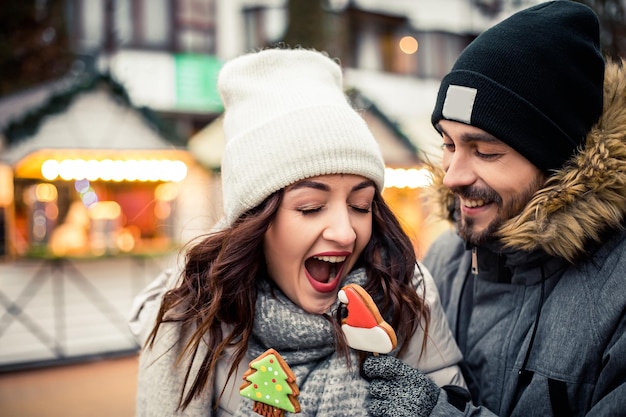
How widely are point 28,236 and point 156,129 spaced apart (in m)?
2.42

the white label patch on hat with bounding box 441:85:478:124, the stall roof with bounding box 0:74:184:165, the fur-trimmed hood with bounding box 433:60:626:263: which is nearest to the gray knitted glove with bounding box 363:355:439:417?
the fur-trimmed hood with bounding box 433:60:626:263

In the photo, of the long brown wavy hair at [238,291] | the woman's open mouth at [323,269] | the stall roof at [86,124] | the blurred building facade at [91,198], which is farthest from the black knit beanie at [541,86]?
the stall roof at [86,124]

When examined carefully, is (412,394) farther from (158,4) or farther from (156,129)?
(158,4)

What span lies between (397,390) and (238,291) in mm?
700

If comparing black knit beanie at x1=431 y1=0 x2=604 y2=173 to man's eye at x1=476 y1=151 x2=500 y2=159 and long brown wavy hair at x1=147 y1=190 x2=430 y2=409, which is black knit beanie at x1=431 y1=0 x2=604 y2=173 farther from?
long brown wavy hair at x1=147 y1=190 x2=430 y2=409

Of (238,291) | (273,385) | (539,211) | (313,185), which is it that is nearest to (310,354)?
(273,385)

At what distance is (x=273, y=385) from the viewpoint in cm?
184

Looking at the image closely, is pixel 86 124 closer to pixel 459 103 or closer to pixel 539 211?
pixel 459 103

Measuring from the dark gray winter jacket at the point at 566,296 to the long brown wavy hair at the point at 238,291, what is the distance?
1.07 feet

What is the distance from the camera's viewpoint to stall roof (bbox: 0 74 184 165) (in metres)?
6.98

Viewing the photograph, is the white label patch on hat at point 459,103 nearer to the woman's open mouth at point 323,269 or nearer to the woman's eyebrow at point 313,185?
the woman's eyebrow at point 313,185

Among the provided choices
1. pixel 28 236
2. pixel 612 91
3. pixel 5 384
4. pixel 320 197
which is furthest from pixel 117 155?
pixel 612 91

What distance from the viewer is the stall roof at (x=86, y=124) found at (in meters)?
6.98

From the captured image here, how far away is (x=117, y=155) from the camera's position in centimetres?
762
